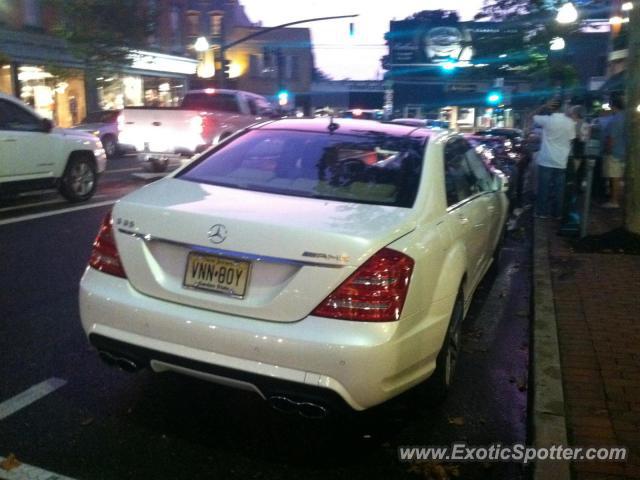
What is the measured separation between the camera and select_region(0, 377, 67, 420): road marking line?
3.75 m

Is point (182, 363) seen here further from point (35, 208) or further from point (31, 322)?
point (35, 208)

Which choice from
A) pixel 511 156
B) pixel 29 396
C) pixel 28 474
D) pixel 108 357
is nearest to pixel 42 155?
pixel 29 396

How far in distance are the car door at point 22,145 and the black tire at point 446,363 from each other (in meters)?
7.18

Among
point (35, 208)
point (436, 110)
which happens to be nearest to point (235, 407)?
point (35, 208)

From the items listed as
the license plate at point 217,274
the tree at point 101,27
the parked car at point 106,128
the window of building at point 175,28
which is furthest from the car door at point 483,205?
the window of building at point 175,28

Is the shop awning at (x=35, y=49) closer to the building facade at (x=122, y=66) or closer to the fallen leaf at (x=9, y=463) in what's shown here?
Answer: the building facade at (x=122, y=66)

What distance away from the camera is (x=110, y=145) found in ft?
68.7

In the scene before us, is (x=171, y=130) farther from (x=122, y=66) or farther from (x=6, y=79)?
(x=122, y=66)

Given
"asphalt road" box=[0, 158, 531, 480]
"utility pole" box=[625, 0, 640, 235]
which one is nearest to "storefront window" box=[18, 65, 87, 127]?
"utility pole" box=[625, 0, 640, 235]

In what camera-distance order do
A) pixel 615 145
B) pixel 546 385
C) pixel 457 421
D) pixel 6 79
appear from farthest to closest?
pixel 6 79, pixel 615 145, pixel 546 385, pixel 457 421

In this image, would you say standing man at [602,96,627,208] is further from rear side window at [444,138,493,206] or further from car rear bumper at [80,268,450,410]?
car rear bumper at [80,268,450,410]

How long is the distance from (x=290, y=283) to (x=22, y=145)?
24.7 feet

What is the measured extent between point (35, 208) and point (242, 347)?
8001 mm

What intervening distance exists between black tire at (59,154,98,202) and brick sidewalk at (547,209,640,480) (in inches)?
286
